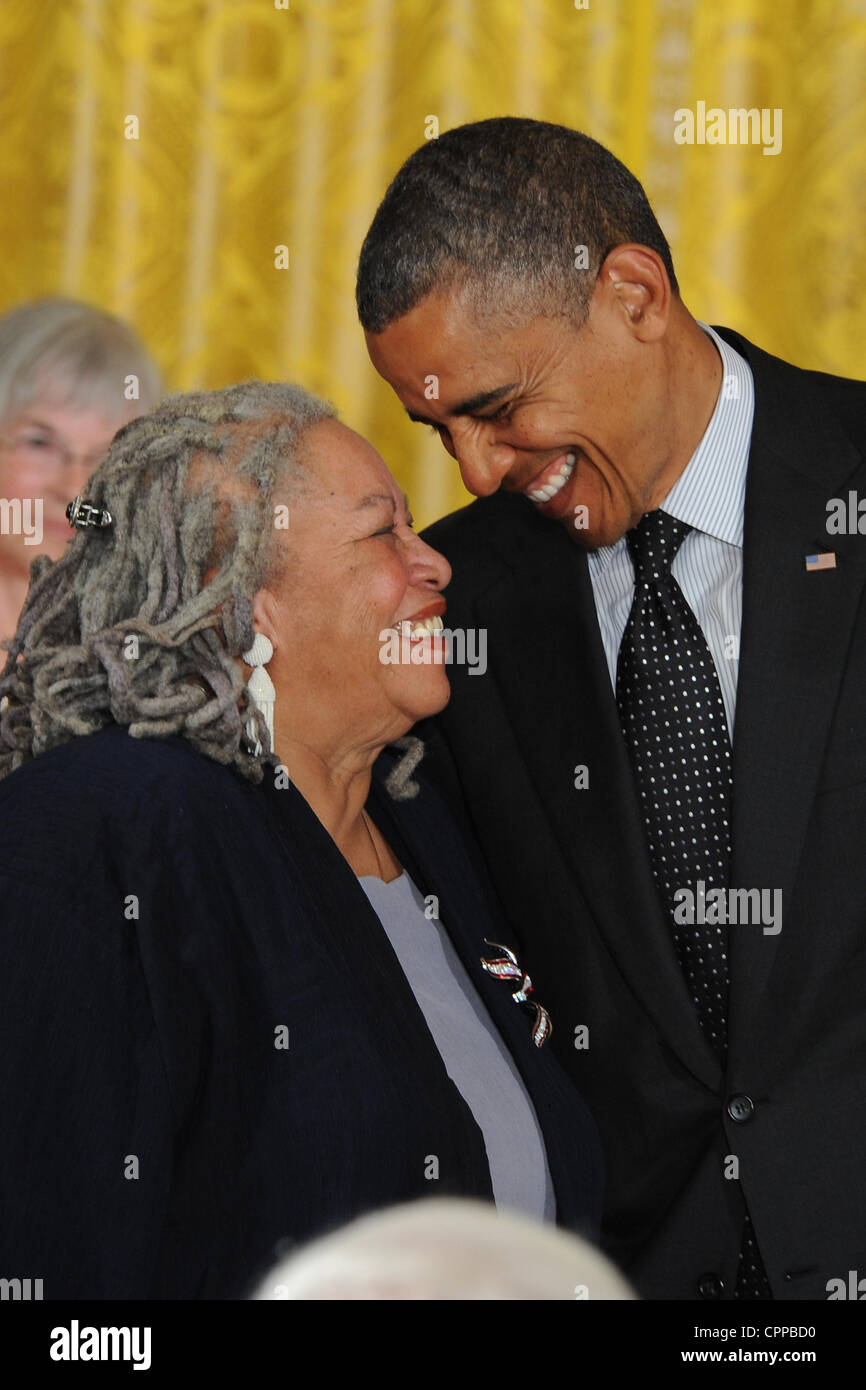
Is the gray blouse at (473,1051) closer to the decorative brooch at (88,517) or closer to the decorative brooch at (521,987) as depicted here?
the decorative brooch at (521,987)

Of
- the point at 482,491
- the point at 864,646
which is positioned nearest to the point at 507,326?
the point at 482,491

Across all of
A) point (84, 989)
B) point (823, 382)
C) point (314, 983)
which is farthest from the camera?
point (823, 382)

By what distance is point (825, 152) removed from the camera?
8.48 feet

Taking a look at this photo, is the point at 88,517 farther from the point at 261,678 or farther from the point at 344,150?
the point at 344,150

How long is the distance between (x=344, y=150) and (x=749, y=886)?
1.68m

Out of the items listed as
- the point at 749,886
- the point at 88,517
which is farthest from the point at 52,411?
the point at 749,886

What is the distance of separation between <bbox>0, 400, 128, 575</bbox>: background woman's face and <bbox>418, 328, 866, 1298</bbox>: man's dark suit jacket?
81cm

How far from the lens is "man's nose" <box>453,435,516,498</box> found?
1.60m

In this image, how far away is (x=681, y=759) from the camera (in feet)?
5.21

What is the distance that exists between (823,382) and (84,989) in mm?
981

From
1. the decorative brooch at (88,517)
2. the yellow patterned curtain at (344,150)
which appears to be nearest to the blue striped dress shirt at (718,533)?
the decorative brooch at (88,517)

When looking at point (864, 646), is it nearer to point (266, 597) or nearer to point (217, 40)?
point (266, 597)

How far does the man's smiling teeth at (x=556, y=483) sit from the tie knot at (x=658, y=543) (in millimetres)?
Result: 86

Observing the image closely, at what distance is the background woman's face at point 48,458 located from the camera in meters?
2.25
